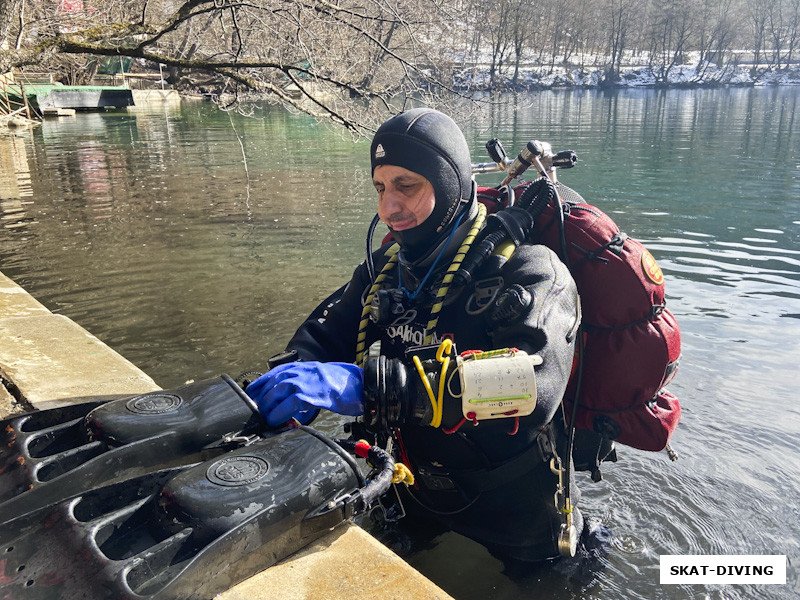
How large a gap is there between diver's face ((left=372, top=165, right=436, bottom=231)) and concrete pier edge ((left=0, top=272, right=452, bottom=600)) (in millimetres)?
1293

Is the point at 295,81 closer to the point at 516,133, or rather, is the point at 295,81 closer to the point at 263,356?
the point at 263,356

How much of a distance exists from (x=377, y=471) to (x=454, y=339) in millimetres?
803

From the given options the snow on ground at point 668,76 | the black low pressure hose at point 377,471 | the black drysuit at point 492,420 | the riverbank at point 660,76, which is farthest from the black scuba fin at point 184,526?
the snow on ground at point 668,76

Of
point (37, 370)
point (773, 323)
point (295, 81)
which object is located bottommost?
point (773, 323)

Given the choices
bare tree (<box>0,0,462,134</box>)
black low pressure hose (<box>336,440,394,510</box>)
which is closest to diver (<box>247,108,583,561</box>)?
black low pressure hose (<box>336,440,394,510</box>)

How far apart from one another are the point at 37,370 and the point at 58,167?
1558 cm

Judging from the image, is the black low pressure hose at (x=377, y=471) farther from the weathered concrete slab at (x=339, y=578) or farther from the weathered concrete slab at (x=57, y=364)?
the weathered concrete slab at (x=57, y=364)

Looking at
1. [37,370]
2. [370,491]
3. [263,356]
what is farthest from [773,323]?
Answer: [37,370]

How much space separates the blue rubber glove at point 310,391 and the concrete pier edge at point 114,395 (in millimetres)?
467

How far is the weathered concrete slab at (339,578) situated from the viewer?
6.40ft

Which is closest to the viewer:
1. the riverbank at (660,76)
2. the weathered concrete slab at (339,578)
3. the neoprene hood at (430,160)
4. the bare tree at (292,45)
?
the weathered concrete slab at (339,578)

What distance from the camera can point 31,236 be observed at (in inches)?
408

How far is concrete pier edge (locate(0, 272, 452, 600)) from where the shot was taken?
2000mm

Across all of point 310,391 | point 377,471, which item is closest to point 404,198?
point 310,391
